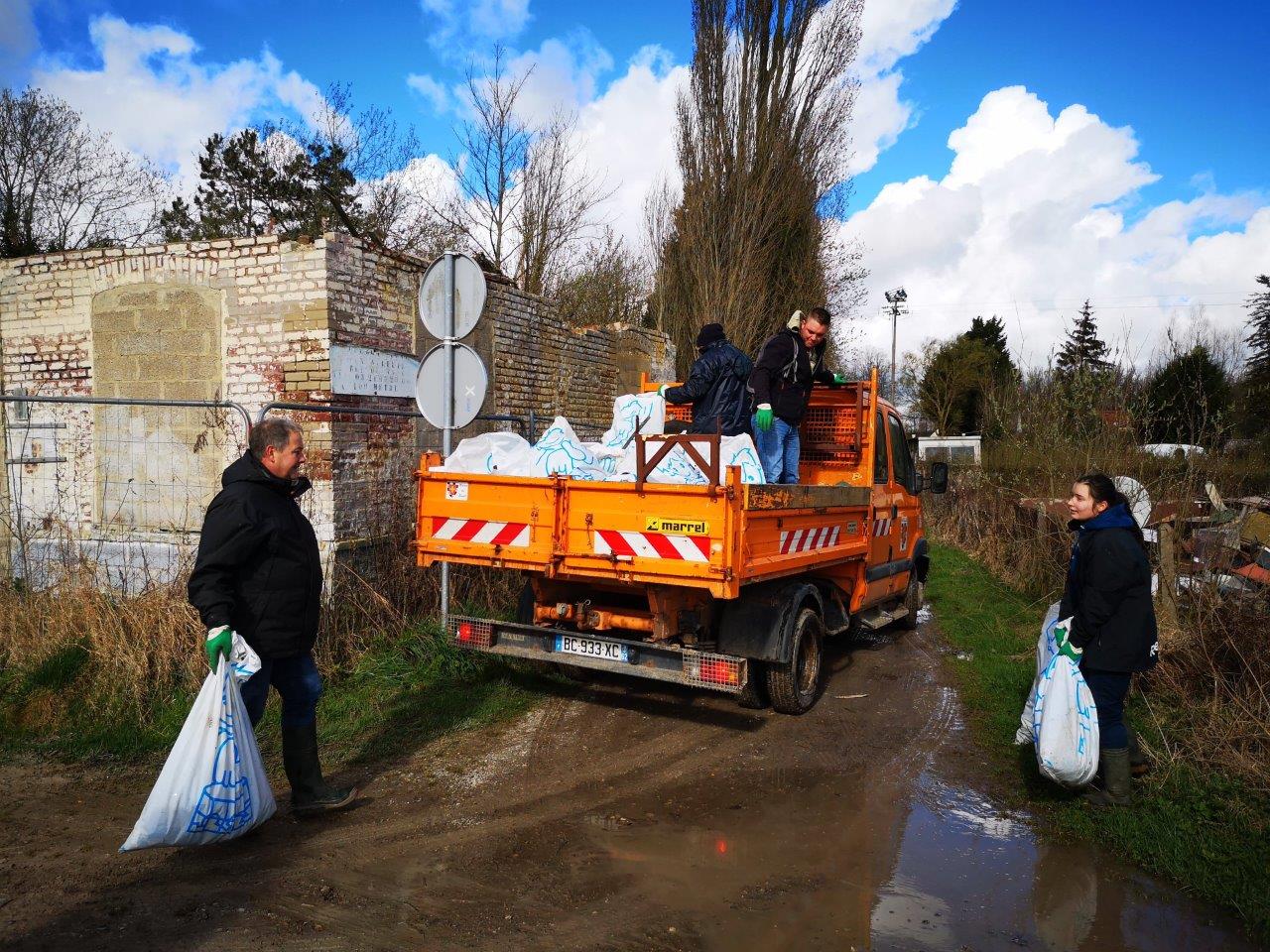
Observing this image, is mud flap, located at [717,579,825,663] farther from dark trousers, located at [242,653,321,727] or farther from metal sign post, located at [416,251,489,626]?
dark trousers, located at [242,653,321,727]

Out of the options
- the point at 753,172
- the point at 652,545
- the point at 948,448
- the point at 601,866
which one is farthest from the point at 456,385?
the point at 948,448

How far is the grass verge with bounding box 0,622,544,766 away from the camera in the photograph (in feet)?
16.0

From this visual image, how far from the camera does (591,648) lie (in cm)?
521

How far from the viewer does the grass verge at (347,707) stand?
4.87 m

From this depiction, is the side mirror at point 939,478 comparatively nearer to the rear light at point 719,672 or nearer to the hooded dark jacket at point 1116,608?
the hooded dark jacket at point 1116,608

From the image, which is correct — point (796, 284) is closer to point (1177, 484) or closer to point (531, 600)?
point (1177, 484)

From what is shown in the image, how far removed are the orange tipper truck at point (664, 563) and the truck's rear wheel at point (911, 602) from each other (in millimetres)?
2240

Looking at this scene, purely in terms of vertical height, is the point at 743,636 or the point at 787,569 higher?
the point at 787,569

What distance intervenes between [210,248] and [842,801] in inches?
279

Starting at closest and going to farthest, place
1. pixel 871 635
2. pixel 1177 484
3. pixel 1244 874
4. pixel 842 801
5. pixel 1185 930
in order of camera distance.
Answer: pixel 1185 930
pixel 1244 874
pixel 842 801
pixel 1177 484
pixel 871 635

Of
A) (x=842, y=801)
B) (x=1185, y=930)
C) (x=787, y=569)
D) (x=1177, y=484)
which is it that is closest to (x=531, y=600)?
(x=787, y=569)

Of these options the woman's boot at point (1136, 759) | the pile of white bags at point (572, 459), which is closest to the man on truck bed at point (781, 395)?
the pile of white bags at point (572, 459)

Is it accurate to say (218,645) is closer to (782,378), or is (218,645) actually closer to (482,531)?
(482,531)

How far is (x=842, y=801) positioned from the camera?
4.39 meters
